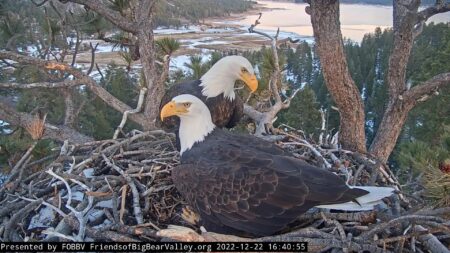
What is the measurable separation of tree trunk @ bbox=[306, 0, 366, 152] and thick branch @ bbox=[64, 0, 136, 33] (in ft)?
6.37

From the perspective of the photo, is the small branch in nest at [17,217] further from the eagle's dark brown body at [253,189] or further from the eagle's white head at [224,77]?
the eagle's white head at [224,77]

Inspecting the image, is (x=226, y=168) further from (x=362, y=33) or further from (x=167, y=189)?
(x=362, y=33)

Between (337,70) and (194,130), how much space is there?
5.40 ft

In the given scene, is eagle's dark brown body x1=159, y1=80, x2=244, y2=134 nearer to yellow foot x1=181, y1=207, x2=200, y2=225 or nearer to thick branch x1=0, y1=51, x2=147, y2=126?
yellow foot x1=181, y1=207, x2=200, y2=225

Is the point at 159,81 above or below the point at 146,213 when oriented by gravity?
above

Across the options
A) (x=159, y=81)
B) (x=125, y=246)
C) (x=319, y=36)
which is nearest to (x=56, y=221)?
(x=125, y=246)

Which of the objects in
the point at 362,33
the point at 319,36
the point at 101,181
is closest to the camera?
the point at 101,181

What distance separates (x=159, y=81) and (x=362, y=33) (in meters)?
33.4

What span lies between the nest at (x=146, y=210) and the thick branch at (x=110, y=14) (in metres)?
1.55

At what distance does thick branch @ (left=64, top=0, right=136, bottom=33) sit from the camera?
172 inches

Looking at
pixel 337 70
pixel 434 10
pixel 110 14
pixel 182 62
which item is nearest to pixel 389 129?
pixel 337 70

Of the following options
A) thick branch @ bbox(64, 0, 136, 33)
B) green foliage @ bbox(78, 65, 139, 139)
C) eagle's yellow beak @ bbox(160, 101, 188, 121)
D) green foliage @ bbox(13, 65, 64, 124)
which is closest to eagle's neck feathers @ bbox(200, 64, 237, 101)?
eagle's yellow beak @ bbox(160, 101, 188, 121)

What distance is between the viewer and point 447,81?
12.6ft

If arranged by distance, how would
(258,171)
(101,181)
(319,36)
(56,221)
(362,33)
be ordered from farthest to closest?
(362,33) → (319,36) → (101,181) → (56,221) → (258,171)
